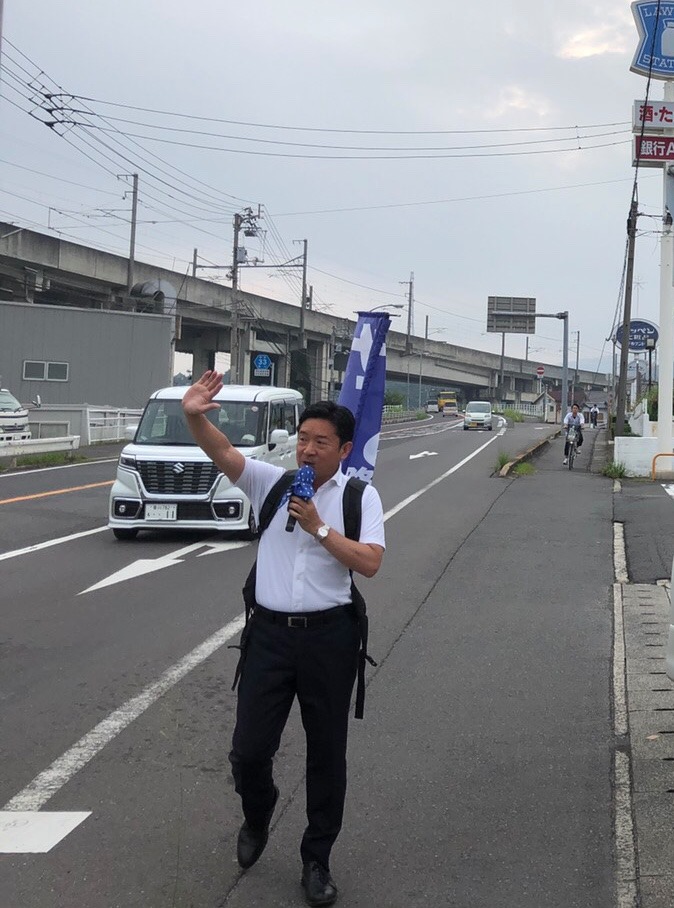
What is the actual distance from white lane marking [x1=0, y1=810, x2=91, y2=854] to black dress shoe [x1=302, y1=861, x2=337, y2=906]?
113 cm

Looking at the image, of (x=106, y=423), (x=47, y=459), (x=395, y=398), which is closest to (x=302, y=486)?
(x=47, y=459)

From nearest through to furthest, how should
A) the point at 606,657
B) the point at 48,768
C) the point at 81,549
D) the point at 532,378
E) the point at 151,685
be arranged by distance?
the point at 48,768 < the point at 151,685 < the point at 606,657 < the point at 81,549 < the point at 532,378

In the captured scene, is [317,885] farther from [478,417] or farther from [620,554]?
[478,417]

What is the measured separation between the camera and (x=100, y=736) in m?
5.42

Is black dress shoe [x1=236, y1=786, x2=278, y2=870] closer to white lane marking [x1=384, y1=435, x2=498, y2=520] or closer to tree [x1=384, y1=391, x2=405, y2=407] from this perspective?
white lane marking [x1=384, y1=435, x2=498, y2=520]

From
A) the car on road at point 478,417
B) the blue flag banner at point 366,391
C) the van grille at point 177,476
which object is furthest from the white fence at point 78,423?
the car on road at point 478,417

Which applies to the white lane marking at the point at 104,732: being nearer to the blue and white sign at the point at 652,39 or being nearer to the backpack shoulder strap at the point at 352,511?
the backpack shoulder strap at the point at 352,511

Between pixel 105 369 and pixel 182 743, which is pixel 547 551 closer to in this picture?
pixel 182 743

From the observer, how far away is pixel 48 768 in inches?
194

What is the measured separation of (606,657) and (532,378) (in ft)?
351

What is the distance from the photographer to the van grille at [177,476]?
40.2 feet

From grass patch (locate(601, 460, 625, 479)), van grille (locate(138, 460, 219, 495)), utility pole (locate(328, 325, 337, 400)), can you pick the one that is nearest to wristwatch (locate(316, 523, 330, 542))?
van grille (locate(138, 460, 219, 495))

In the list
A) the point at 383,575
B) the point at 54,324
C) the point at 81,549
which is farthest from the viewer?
the point at 54,324

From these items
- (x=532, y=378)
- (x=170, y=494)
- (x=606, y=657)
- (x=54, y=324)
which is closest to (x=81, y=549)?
(x=170, y=494)
